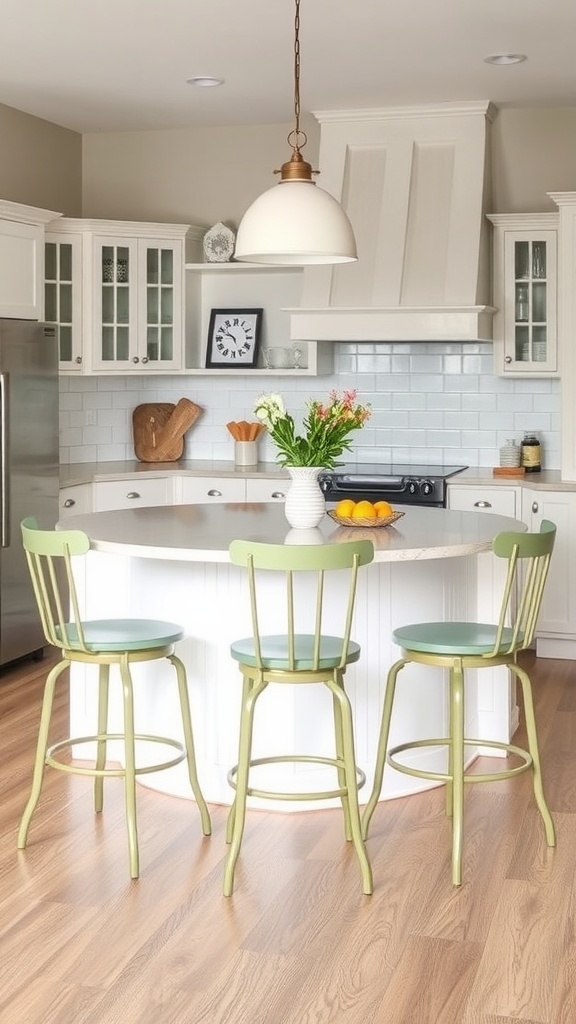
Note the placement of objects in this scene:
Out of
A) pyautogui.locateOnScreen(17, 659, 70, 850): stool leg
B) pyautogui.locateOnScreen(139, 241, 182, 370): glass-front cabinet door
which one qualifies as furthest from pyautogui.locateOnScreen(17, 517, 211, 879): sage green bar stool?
pyautogui.locateOnScreen(139, 241, 182, 370): glass-front cabinet door

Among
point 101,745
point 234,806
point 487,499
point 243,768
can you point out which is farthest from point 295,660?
point 487,499

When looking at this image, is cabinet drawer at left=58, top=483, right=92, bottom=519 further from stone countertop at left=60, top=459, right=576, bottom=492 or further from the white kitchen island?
the white kitchen island

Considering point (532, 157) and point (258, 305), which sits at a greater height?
point (532, 157)

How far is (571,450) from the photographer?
6.16 meters

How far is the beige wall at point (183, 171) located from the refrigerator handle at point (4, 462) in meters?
2.04

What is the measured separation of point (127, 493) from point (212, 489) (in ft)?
1.53

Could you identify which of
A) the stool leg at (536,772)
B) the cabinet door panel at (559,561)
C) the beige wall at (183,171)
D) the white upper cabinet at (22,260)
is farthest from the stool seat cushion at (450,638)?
the beige wall at (183,171)

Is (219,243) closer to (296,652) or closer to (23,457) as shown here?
(23,457)

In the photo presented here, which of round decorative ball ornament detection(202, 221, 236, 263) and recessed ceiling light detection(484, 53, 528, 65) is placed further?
round decorative ball ornament detection(202, 221, 236, 263)

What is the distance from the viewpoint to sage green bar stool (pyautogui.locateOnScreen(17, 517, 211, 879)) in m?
3.52

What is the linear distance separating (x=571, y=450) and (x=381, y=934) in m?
3.56

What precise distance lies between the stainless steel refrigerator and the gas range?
1.41 metres

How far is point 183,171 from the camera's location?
7.18 meters

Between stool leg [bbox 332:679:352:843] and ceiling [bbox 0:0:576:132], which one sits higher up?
ceiling [bbox 0:0:576:132]
